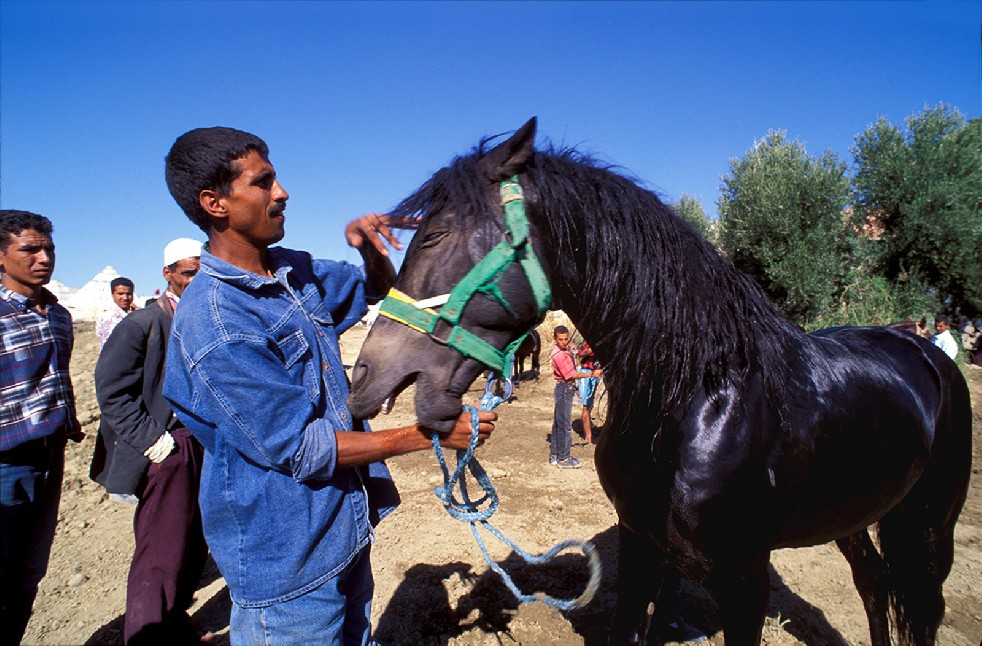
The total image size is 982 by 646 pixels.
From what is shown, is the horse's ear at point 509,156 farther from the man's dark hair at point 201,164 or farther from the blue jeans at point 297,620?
the blue jeans at point 297,620

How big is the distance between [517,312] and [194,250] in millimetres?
2824

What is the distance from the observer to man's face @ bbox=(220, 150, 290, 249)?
163 centimetres

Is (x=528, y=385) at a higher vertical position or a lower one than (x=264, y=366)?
lower

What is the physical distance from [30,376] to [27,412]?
0.69 feet

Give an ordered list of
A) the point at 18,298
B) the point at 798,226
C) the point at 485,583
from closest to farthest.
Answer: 1. the point at 18,298
2. the point at 485,583
3. the point at 798,226

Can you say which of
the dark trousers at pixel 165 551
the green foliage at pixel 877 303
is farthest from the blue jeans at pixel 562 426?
the green foliage at pixel 877 303

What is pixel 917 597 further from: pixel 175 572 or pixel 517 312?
pixel 175 572

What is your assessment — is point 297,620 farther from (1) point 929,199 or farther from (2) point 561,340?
(1) point 929,199

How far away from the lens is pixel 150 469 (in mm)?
3143

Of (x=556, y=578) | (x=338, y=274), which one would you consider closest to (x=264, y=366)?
(x=338, y=274)

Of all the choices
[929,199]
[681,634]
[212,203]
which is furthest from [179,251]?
[929,199]

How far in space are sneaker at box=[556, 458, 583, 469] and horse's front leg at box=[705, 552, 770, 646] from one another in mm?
4952

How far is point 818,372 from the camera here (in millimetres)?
2344

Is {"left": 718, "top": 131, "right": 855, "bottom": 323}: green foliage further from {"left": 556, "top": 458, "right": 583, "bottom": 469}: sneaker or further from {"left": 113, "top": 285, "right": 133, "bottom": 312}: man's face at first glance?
{"left": 113, "top": 285, "right": 133, "bottom": 312}: man's face
